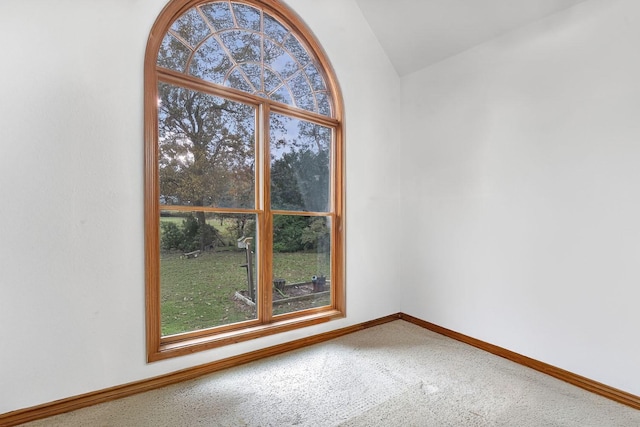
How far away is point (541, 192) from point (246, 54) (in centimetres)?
258

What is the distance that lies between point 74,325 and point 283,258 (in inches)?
58.7

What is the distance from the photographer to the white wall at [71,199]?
5.31 feet

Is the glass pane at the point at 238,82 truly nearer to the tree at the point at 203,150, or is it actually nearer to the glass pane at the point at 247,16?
the tree at the point at 203,150

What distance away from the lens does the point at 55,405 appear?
1.70 metres

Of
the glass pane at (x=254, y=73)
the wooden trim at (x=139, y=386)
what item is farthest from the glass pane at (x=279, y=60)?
the wooden trim at (x=139, y=386)

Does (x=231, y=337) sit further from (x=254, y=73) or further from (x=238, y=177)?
(x=254, y=73)

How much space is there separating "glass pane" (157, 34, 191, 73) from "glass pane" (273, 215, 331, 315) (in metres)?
1.36

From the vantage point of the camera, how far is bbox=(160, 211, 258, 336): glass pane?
215 centimetres

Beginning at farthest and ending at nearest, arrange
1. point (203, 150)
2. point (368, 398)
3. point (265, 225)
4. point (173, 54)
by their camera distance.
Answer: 1. point (265, 225)
2. point (203, 150)
3. point (173, 54)
4. point (368, 398)

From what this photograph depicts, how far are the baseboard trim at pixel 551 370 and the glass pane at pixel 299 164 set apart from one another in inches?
67.9

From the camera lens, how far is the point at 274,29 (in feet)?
8.69

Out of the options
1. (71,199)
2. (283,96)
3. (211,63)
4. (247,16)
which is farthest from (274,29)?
(71,199)

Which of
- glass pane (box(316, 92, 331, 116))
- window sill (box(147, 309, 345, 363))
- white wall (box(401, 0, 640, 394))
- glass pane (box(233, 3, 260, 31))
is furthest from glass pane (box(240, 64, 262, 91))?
window sill (box(147, 309, 345, 363))

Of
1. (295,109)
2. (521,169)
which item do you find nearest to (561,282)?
(521,169)
